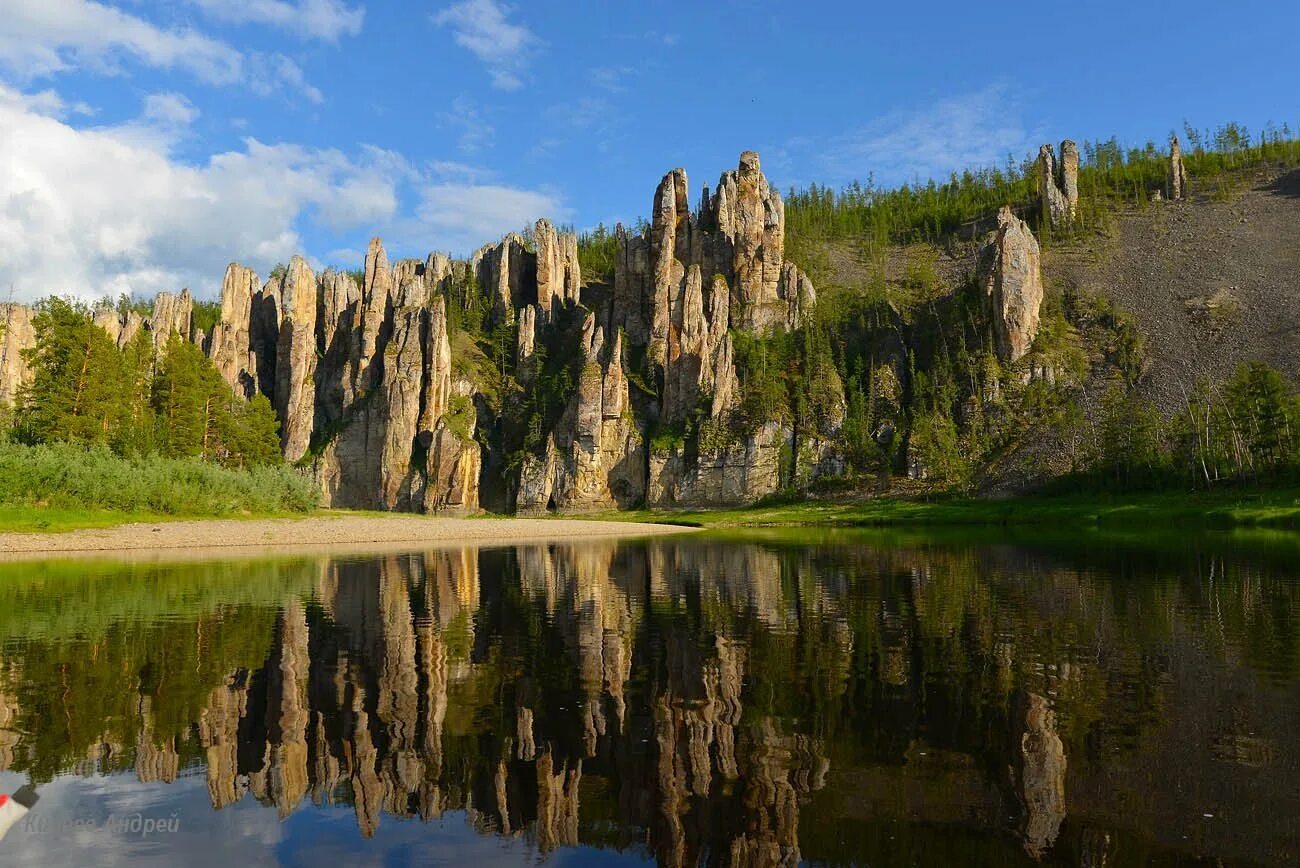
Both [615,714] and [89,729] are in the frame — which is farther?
[615,714]

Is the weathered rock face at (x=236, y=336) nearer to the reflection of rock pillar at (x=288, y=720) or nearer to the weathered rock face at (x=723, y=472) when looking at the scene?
the weathered rock face at (x=723, y=472)

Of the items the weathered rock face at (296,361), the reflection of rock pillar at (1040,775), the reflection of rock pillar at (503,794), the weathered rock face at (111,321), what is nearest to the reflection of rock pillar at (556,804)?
the reflection of rock pillar at (503,794)

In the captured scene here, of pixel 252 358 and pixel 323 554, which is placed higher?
pixel 252 358

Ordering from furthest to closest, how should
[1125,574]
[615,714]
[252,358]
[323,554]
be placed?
[252,358]
[323,554]
[1125,574]
[615,714]

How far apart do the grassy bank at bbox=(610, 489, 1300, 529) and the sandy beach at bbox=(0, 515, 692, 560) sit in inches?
1039

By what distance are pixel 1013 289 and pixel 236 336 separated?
177048 mm

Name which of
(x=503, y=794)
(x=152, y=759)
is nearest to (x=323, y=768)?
(x=152, y=759)

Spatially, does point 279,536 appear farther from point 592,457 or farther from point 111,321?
point 111,321

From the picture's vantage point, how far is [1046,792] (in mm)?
12922

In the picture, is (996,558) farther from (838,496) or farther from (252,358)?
(252,358)

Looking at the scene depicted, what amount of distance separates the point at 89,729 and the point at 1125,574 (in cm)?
4619

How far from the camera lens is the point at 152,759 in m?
14.8

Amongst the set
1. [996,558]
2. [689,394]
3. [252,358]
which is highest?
[252,358]

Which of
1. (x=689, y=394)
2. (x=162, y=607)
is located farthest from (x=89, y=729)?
(x=689, y=394)
